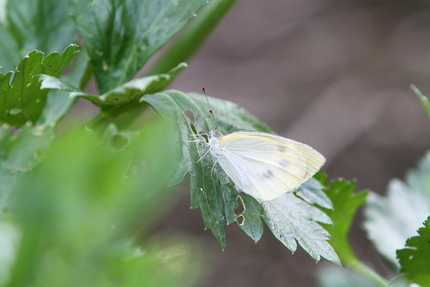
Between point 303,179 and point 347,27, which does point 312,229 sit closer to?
point 303,179

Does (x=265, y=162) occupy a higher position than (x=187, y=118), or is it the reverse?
(x=187, y=118)

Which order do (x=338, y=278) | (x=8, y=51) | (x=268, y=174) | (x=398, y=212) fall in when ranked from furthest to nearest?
(x=338, y=278)
(x=398, y=212)
(x=268, y=174)
(x=8, y=51)

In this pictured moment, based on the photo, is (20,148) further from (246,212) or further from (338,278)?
(338,278)

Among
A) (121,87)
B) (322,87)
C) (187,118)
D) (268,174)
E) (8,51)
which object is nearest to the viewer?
(121,87)

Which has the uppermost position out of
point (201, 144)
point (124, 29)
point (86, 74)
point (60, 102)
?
point (124, 29)

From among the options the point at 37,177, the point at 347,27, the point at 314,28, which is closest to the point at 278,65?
the point at 314,28

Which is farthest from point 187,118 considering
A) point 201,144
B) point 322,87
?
point 322,87

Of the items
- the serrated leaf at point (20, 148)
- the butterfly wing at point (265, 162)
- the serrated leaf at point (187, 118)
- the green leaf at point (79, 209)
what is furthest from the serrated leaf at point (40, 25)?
the green leaf at point (79, 209)
